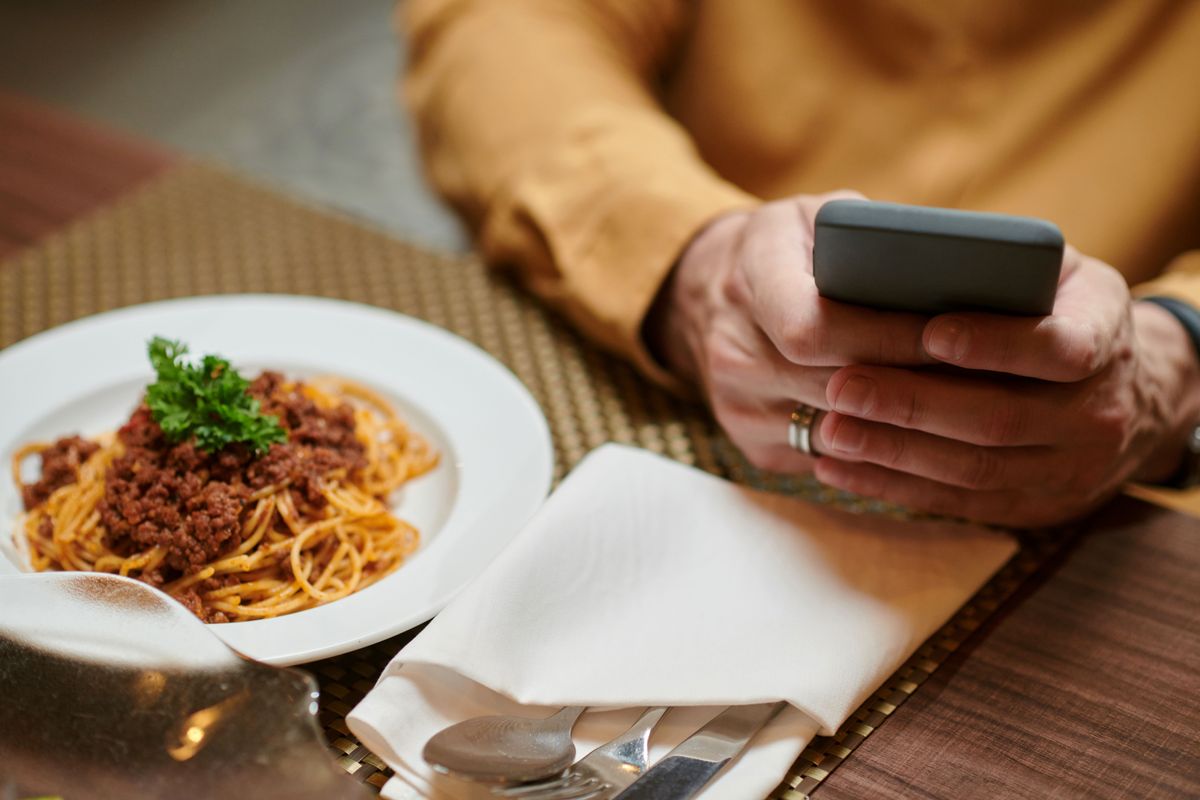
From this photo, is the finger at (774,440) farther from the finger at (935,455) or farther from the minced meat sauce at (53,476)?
the minced meat sauce at (53,476)

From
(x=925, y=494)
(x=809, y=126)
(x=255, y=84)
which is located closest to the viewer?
(x=925, y=494)

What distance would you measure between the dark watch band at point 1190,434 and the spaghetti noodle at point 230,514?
0.77 metres

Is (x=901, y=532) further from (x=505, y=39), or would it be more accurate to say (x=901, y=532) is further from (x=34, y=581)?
(x=505, y=39)

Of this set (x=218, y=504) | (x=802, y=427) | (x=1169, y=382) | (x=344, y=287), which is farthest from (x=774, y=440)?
(x=344, y=287)

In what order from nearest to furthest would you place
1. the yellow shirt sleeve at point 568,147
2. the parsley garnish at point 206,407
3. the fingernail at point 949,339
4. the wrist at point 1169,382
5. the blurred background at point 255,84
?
1. the fingernail at point 949,339
2. the parsley garnish at point 206,407
3. the wrist at point 1169,382
4. the yellow shirt sleeve at point 568,147
5. the blurred background at point 255,84

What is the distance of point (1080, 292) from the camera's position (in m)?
0.81

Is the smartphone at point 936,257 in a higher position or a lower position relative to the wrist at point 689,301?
higher

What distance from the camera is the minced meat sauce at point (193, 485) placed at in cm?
81

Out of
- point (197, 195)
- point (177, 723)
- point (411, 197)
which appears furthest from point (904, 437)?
point (197, 195)

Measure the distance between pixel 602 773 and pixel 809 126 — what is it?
3.27 feet

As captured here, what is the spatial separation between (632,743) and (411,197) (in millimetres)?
1033

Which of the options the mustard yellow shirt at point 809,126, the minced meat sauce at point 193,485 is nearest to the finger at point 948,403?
the mustard yellow shirt at point 809,126

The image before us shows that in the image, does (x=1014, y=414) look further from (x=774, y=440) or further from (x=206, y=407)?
(x=206, y=407)

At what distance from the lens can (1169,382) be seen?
0.94 m
